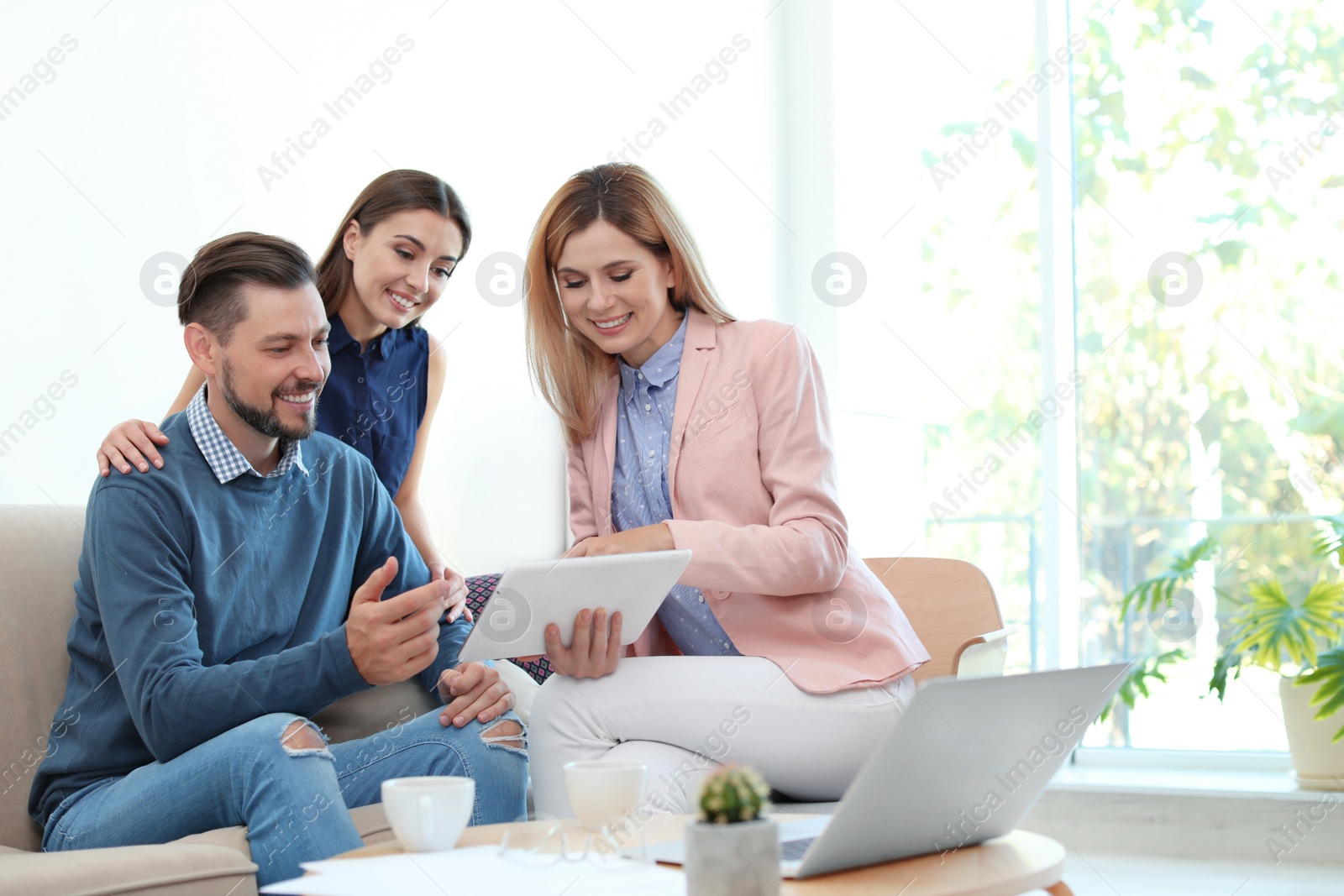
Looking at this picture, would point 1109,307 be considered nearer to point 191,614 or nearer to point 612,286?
point 612,286

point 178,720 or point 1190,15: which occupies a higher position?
point 1190,15

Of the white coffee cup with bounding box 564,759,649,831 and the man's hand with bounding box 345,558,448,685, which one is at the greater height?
the man's hand with bounding box 345,558,448,685

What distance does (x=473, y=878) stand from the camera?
3.09 feet

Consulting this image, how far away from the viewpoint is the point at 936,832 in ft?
3.39

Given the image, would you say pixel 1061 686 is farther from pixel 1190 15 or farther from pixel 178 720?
pixel 1190 15

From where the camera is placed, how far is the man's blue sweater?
4.54 ft

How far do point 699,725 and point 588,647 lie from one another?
0.55 feet

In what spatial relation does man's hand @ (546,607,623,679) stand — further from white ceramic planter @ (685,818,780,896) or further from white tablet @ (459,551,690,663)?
white ceramic planter @ (685,818,780,896)

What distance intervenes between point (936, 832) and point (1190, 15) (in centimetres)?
354

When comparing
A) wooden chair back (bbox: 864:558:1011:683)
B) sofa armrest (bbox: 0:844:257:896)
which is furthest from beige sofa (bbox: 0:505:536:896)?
wooden chair back (bbox: 864:558:1011:683)

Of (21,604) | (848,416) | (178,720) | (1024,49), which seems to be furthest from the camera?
(1024,49)

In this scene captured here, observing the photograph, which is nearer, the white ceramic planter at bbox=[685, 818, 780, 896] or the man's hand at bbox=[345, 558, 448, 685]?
the white ceramic planter at bbox=[685, 818, 780, 896]

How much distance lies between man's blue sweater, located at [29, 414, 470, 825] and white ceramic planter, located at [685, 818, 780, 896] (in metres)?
0.73

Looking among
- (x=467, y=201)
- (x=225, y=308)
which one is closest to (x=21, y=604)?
(x=225, y=308)
